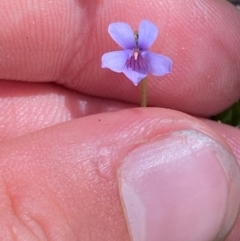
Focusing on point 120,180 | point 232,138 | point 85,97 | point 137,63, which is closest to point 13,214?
point 120,180

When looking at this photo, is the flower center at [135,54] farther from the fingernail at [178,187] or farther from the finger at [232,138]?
the finger at [232,138]

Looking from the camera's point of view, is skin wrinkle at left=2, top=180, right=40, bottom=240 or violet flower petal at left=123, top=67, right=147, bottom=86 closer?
skin wrinkle at left=2, top=180, right=40, bottom=240

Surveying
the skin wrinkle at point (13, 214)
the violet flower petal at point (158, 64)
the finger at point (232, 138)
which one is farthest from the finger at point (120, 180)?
the finger at point (232, 138)

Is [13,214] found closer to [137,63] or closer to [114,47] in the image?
[137,63]

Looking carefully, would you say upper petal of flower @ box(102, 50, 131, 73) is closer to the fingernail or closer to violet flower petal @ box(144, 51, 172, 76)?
violet flower petal @ box(144, 51, 172, 76)

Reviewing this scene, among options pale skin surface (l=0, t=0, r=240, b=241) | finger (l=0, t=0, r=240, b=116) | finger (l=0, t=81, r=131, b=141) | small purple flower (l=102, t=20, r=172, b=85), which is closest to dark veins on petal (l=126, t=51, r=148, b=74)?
small purple flower (l=102, t=20, r=172, b=85)
